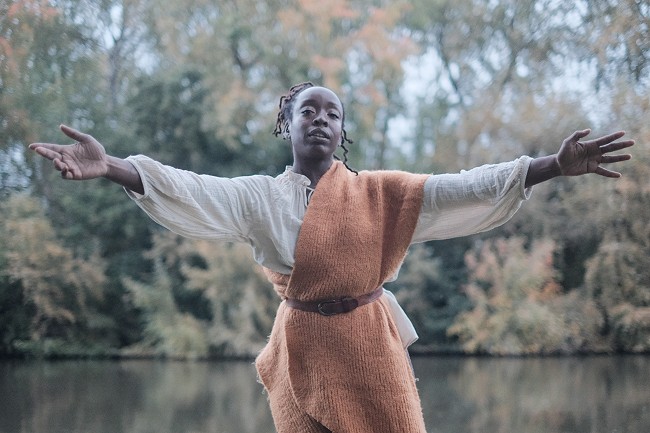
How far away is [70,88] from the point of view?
6711 mm

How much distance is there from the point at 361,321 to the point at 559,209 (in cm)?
600

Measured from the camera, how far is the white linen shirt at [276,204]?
4.68ft

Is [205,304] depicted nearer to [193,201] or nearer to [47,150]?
[193,201]

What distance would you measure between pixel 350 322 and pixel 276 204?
27cm

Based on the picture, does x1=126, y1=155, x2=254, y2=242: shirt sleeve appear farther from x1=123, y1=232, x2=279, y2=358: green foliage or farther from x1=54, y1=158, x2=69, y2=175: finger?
x1=123, y1=232, x2=279, y2=358: green foliage

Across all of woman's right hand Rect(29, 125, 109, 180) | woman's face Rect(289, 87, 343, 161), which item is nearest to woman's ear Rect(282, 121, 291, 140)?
woman's face Rect(289, 87, 343, 161)

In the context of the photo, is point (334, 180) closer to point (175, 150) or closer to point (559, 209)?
point (559, 209)

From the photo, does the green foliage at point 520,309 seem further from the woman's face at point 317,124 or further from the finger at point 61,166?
the finger at point 61,166

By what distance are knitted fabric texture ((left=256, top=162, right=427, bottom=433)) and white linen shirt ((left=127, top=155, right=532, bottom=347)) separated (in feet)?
0.14

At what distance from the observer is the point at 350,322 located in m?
1.48

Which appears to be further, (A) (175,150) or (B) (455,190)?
(A) (175,150)

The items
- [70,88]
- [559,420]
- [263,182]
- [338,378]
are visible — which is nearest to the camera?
[338,378]

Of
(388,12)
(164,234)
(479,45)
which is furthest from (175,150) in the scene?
(479,45)

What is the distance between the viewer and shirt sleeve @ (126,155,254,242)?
1.41 metres
